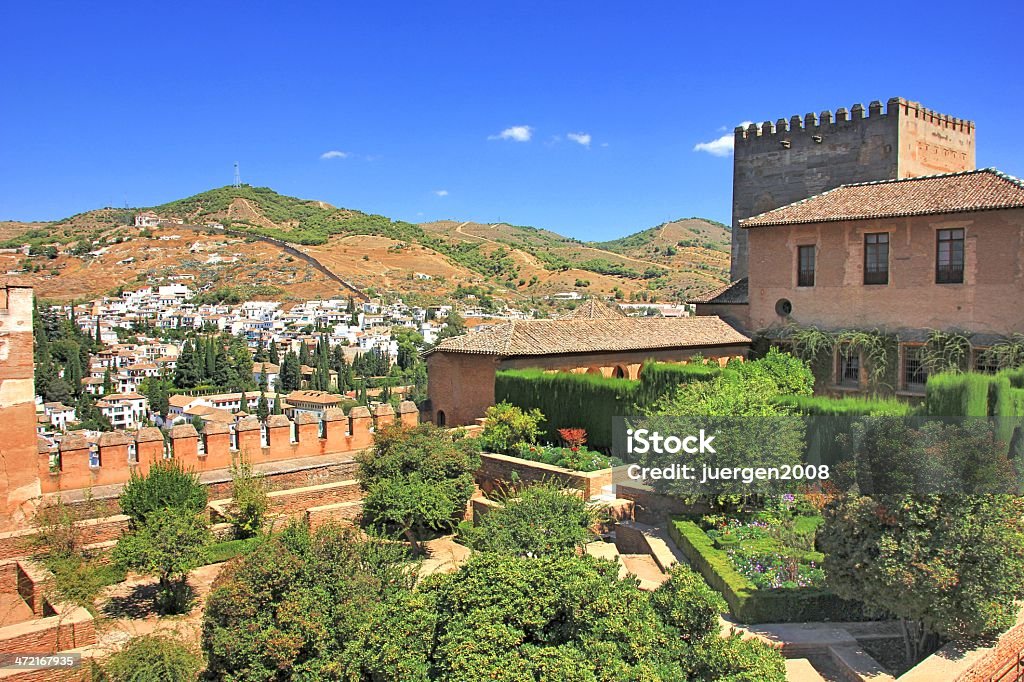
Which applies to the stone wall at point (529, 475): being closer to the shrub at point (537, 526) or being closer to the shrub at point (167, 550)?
the shrub at point (537, 526)

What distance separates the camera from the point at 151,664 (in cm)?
739

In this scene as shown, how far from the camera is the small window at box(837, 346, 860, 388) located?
20344 millimetres

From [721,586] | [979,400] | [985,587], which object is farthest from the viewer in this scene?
[979,400]

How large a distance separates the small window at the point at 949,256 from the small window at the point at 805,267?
10.7 feet

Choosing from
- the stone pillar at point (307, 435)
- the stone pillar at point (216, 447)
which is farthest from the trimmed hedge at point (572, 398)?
the stone pillar at point (216, 447)

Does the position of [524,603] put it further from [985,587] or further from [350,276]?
[350,276]

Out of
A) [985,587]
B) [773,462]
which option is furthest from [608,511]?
[985,587]

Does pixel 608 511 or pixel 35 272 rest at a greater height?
pixel 35 272

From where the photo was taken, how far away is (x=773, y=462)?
12312mm

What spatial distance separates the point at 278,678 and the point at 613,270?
110365 millimetres

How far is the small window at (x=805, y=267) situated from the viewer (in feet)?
69.8

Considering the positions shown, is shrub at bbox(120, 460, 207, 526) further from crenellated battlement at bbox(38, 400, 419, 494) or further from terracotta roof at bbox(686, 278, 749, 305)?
terracotta roof at bbox(686, 278, 749, 305)

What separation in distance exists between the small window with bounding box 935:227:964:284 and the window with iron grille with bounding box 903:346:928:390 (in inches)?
73.2

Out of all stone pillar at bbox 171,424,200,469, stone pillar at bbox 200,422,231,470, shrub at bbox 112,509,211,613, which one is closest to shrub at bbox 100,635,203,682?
shrub at bbox 112,509,211,613
